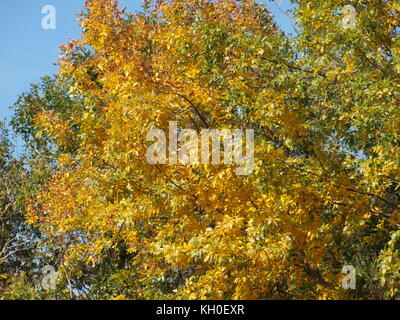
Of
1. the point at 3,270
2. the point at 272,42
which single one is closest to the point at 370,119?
the point at 272,42

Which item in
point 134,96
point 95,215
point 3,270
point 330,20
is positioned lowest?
point 3,270

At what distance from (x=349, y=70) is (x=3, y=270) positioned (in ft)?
36.9

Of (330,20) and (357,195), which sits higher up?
(330,20)

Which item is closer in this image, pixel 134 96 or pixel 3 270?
pixel 134 96

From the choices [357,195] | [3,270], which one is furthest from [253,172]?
[3,270]

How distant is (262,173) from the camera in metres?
7.24

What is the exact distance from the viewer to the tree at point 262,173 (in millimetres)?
7215

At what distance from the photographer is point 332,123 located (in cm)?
1030

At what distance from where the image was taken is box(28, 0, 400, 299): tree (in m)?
7.21

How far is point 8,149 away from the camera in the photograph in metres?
17.0

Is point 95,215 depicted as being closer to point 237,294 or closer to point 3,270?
point 237,294
